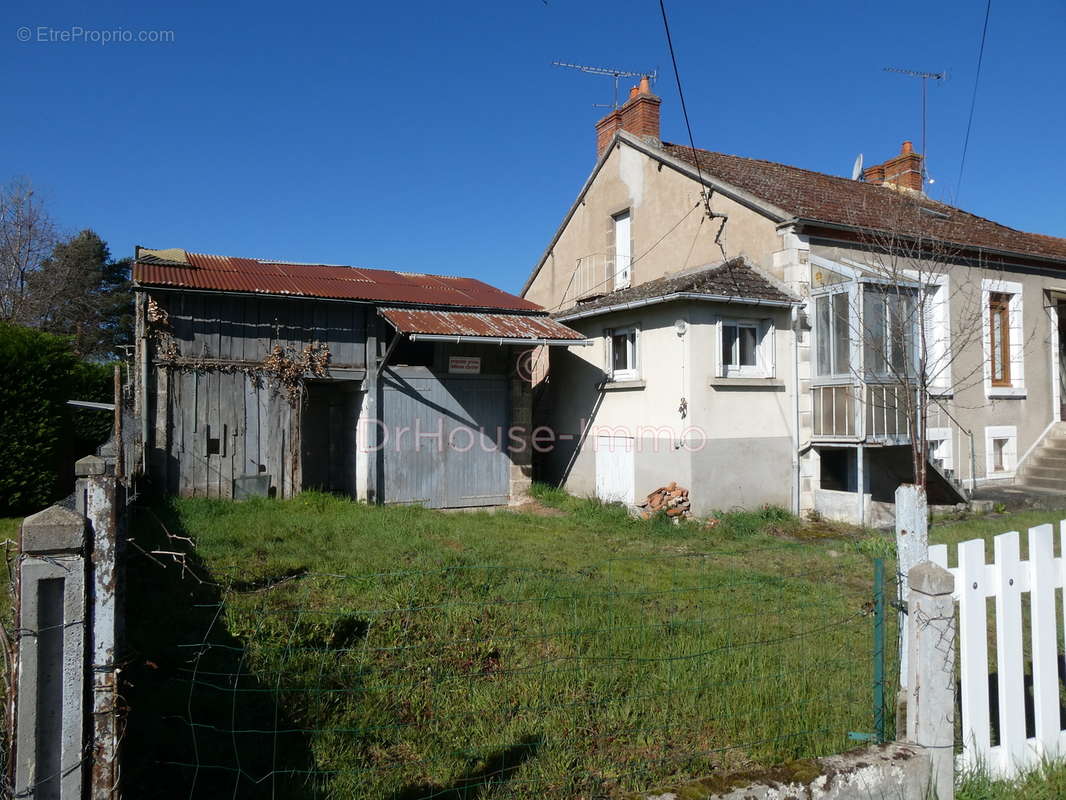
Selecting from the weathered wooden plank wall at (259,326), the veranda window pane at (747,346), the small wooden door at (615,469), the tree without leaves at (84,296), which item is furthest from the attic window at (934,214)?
the tree without leaves at (84,296)

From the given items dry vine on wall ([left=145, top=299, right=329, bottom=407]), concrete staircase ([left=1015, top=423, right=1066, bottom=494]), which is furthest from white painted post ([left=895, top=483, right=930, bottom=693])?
concrete staircase ([left=1015, top=423, right=1066, bottom=494])

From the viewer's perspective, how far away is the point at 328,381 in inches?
491

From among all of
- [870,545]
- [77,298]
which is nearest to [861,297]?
[870,545]

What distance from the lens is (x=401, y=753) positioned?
3650 mm

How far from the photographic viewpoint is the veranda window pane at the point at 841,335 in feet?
38.6

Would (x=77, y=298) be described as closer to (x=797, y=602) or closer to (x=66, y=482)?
(x=66, y=482)

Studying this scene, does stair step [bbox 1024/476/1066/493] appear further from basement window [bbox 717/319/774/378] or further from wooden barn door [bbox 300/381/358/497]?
wooden barn door [bbox 300/381/358/497]

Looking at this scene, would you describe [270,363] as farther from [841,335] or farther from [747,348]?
[841,335]

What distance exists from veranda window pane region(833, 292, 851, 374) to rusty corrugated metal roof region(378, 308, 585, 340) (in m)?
4.31

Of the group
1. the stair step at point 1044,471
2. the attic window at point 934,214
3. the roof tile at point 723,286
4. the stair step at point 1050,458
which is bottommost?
the stair step at point 1044,471

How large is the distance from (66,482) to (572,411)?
923cm

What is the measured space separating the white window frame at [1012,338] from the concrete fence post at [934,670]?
516 inches

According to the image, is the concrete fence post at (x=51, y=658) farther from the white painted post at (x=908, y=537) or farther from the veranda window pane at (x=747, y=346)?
the veranda window pane at (x=747, y=346)

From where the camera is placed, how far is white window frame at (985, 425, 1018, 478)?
14.1 meters
